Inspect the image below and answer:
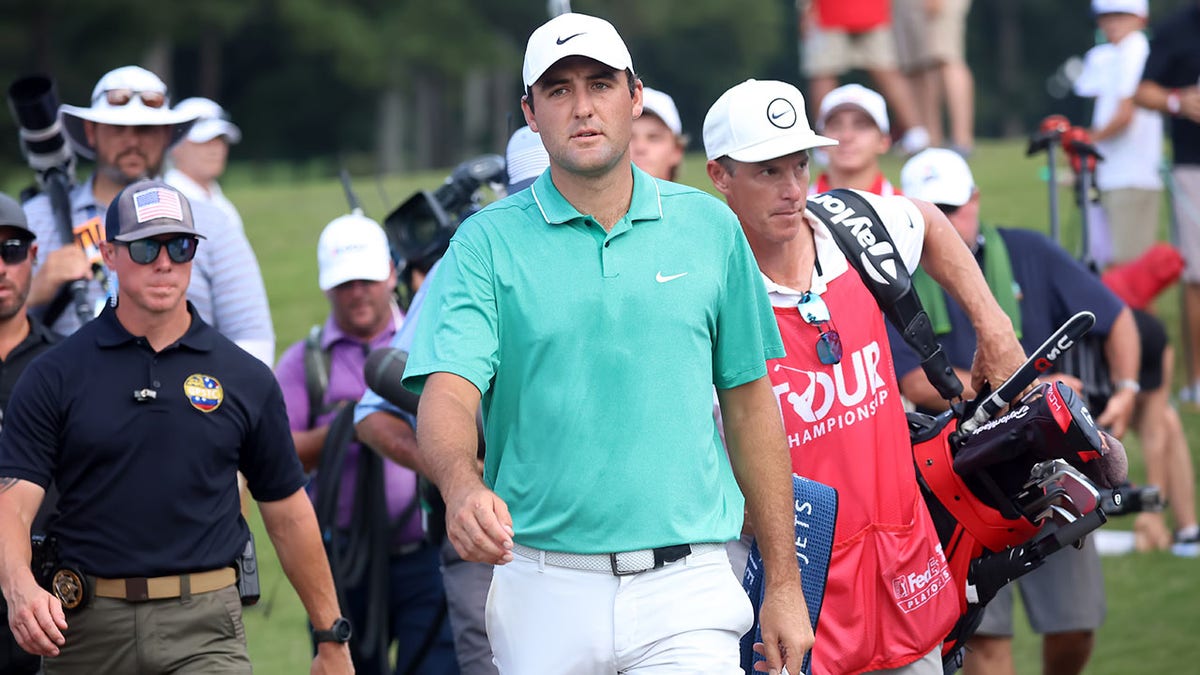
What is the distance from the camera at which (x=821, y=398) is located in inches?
207

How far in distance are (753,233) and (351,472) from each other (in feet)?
8.35

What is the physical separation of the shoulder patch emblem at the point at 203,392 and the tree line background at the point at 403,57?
2683 centimetres

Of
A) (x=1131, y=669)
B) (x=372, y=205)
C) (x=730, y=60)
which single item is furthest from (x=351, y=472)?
(x=730, y=60)

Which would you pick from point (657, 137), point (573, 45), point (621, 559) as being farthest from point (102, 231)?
point (621, 559)

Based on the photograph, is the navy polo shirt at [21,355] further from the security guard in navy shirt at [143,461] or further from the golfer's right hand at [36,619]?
the golfer's right hand at [36,619]

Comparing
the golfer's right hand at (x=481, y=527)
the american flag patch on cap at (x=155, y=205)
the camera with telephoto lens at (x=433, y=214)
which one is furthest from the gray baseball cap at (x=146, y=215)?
the golfer's right hand at (x=481, y=527)

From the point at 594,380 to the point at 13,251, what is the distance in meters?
2.95

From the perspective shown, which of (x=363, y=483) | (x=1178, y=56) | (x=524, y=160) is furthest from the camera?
(x=1178, y=56)

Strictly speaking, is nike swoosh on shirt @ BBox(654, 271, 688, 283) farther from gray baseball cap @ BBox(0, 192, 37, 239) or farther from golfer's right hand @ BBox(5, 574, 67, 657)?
gray baseball cap @ BBox(0, 192, 37, 239)

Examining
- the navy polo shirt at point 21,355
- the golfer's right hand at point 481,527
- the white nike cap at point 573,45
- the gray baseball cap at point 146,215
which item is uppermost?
the white nike cap at point 573,45

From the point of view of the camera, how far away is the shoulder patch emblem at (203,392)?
18.1 feet

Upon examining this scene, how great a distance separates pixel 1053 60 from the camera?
56.9 metres

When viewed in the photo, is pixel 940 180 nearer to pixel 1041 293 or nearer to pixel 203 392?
pixel 1041 293

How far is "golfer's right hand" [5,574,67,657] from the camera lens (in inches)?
199
